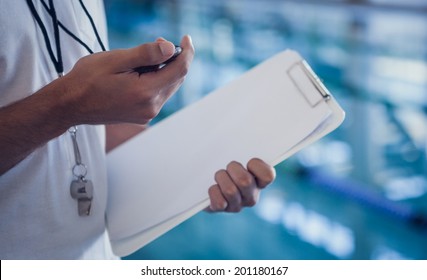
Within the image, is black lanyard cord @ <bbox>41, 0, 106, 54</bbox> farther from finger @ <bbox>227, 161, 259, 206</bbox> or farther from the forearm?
finger @ <bbox>227, 161, 259, 206</bbox>

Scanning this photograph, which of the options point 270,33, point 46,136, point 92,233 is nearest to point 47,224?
point 92,233

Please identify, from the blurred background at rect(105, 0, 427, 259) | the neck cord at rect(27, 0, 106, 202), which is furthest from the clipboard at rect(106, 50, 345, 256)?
the blurred background at rect(105, 0, 427, 259)

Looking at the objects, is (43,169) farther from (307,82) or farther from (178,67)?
(307,82)

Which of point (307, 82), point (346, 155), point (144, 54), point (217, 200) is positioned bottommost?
point (346, 155)

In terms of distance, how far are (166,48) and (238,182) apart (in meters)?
0.36

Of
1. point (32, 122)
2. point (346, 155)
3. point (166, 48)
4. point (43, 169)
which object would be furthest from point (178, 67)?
point (346, 155)

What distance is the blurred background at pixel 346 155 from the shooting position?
9.69ft

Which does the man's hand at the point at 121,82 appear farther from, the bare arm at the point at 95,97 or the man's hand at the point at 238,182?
the man's hand at the point at 238,182

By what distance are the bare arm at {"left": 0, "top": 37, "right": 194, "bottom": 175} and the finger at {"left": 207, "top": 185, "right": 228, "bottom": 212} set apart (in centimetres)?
26

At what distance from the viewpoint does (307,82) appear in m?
1.11

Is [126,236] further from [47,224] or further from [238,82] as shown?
[238,82]

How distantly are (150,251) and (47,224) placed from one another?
2.60 metres

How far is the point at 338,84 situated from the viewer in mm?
3266

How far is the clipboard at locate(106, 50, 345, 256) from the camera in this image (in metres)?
1.08
